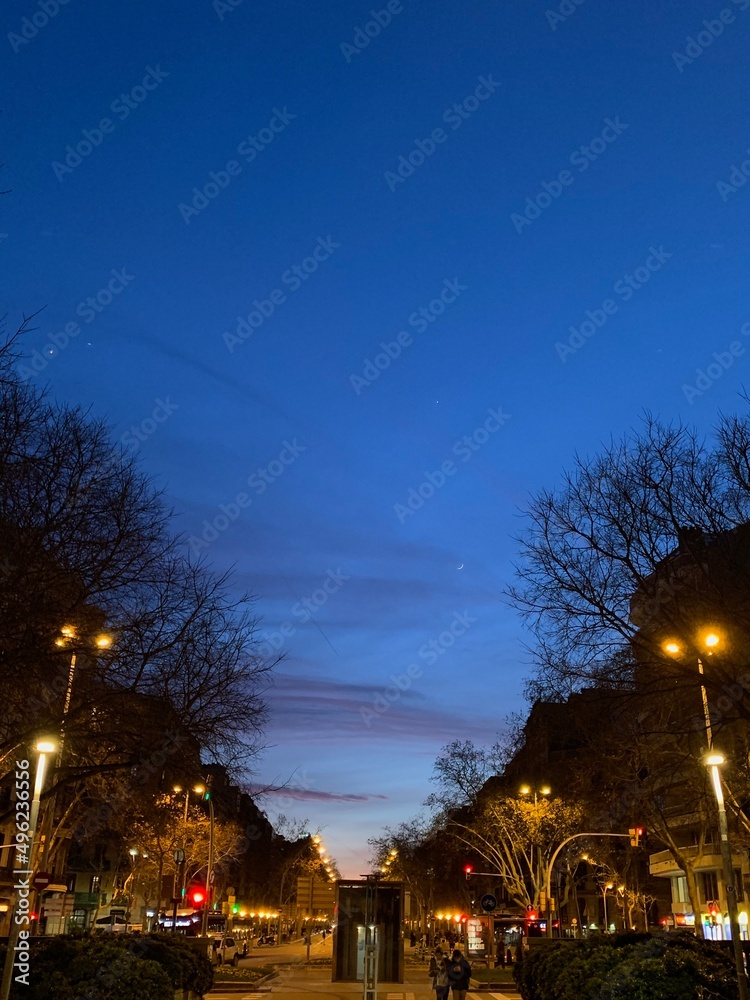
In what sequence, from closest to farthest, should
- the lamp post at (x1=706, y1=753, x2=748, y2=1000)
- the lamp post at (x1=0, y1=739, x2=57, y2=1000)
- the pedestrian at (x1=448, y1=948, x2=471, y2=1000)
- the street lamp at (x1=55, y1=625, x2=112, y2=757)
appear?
the lamp post at (x1=0, y1=739, x2=57, y2=1000), the lamp post at (x1=706, y1=753, x2=748, y2=1000), the street lamp at (x1=55, y1=625, x2=112, y2=757), the pedestrian at (x1=448, y1=948, x2=471, y2=1000)

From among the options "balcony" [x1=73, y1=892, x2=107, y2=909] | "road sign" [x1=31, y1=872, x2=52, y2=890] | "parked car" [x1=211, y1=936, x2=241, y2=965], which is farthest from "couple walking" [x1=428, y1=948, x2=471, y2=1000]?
"balcony" [x1=73, y1=892, x2=107, y2=909]

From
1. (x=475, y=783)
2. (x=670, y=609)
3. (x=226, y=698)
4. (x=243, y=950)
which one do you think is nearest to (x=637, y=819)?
(x=475, y=783)

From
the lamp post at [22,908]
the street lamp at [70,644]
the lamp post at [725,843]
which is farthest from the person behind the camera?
the street lamp at [70,644]

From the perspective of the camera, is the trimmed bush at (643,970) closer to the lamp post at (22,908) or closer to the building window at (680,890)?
the lamp post at (22,908)

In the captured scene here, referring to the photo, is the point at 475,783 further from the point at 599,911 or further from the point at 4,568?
the point at 599,911

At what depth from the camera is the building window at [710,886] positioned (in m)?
57.6

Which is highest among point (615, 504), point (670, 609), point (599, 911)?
point (615, 504)

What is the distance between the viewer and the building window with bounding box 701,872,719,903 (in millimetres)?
57575

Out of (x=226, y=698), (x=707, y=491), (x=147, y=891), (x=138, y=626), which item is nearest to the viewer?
(x=138, y=626)

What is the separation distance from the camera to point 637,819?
56.3m

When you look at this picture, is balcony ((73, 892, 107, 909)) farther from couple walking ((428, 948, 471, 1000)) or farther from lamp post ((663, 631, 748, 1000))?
lamp post ((663, 631, 748, 1000))

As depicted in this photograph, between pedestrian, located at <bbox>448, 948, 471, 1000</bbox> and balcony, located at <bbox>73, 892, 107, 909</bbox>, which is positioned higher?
pedestrian, located at <bbox>448, 948, 471, 1000</bbox>

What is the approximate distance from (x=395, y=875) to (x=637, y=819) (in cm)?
6318

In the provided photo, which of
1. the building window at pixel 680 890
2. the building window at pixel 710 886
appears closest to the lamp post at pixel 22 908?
the building window at pixel 710 886
